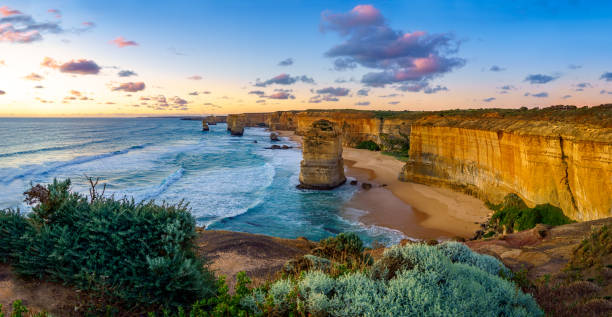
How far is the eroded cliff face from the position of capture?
45.0 feet

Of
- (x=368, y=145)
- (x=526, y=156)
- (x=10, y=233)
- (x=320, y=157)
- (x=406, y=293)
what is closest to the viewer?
(x=406, y=293)

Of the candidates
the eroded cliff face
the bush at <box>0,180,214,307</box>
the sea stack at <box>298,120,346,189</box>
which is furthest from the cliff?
the bush at <box>0,180,214,307</box>

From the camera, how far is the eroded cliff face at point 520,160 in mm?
13703

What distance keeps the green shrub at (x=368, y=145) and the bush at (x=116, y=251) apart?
184ft

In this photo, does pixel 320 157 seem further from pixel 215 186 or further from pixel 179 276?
pixel 179 276

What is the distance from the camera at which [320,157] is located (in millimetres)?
28391

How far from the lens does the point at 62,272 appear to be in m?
5.16

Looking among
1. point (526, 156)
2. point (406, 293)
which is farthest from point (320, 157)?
point (406, 293)

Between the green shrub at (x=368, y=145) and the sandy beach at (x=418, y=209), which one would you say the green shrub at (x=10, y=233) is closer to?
the sandy beach at (x=418, y=209)

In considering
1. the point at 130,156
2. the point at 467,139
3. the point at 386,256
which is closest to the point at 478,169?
the point at 467,139

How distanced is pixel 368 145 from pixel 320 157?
34.8m

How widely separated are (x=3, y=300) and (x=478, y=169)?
26893 millimetres

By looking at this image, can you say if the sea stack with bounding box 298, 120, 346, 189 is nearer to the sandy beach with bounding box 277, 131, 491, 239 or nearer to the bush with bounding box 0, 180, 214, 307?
the sandy beach with bounding box 277, 131, 491, 239

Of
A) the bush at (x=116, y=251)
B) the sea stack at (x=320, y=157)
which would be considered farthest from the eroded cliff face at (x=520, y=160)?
the bush at (x=116, y=251)
